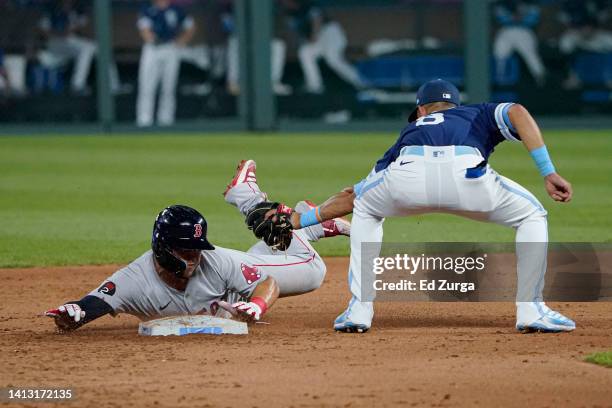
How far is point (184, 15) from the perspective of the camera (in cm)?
1905

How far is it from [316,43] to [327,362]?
557 inches

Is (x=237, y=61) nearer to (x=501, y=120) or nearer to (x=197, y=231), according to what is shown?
(x=197, y=231)

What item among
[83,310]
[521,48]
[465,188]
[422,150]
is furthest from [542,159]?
[521,48]

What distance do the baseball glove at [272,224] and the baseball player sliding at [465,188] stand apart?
1.50 feet

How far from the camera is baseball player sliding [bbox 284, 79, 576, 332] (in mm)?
5594

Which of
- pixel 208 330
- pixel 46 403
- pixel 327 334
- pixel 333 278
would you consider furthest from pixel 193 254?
pixel 333 278

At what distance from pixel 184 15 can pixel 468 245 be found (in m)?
11.0

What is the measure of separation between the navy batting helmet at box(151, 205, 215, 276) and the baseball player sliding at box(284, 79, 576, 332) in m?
0.75

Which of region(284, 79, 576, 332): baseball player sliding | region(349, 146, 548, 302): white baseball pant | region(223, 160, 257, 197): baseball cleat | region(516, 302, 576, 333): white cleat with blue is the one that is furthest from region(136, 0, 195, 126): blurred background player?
region(516, 302, 576, 333): white cleat with blue

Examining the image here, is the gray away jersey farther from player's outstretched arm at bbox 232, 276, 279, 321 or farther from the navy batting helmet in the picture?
the navy batting helmet

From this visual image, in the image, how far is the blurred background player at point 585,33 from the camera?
18.2 m

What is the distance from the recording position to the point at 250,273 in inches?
238

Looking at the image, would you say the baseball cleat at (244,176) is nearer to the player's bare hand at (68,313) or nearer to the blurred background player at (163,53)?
the player's bare hand at (68,313)

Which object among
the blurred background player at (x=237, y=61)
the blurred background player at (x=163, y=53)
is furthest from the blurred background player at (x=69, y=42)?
the blurred background player at (x=237, y=61)
